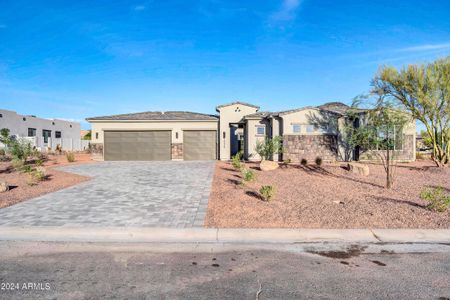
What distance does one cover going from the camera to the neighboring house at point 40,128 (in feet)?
107

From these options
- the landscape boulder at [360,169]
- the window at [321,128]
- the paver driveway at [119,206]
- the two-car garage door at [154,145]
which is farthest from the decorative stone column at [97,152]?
the landscape boulder at [360,169]

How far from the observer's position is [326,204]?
26.9ft

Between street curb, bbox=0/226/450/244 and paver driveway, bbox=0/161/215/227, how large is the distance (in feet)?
1.31

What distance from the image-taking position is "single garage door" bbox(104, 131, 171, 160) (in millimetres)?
23891

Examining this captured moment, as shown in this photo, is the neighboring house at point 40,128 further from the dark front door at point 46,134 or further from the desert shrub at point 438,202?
the desert shrub at point 438,202

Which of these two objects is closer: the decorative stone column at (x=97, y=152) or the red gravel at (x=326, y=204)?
the red gravel at (x=326, y=204)

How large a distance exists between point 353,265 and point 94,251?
4691mm

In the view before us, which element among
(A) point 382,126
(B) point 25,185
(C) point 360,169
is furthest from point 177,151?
(A) point 382,126

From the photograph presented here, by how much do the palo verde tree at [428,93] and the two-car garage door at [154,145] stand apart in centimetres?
1378

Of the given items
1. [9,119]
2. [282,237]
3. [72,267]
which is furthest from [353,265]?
[9,119]

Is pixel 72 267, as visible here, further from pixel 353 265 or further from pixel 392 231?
pixel 392 231

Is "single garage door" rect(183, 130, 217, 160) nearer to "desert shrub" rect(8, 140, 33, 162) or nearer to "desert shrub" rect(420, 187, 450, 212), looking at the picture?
"desert shrub" rect(8, 140, 33, 162)

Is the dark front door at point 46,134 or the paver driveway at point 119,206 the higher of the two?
the dark front door at point 46,134

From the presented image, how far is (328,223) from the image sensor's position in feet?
21.4
